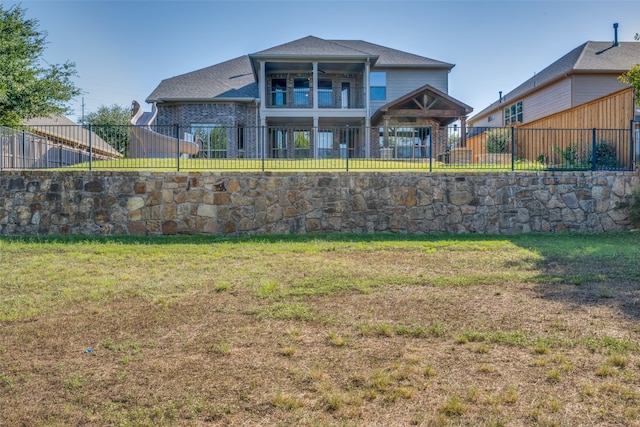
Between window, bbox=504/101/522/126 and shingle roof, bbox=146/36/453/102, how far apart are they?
5.66 metres

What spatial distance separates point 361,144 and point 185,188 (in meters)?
12.5

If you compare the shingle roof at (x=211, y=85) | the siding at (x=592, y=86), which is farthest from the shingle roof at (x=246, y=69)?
the siding at (x=592, y=86)

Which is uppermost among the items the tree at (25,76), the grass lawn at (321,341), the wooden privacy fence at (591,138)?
the tree at (25,76)

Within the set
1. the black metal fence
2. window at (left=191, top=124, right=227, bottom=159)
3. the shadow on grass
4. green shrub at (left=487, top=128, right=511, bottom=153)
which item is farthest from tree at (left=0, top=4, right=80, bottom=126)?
green shrub at (left=487, top=128, right=511, bottom=153)

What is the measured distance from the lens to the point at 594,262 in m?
7.29

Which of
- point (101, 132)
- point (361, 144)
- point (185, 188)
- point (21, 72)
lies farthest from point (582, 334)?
point (21, 72)

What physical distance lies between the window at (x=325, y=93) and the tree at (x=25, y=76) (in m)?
11.7

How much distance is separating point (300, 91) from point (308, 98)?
0.69m

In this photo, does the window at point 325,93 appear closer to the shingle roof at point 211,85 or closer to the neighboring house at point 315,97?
the neighboring house at point 315,97

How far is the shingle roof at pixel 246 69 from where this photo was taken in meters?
21.9

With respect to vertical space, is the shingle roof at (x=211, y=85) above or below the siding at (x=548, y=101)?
above

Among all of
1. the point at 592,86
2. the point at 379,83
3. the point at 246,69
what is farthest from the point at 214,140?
the point at 592,86

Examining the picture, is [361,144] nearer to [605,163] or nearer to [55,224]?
[605,163]

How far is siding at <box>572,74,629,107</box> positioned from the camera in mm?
21125
